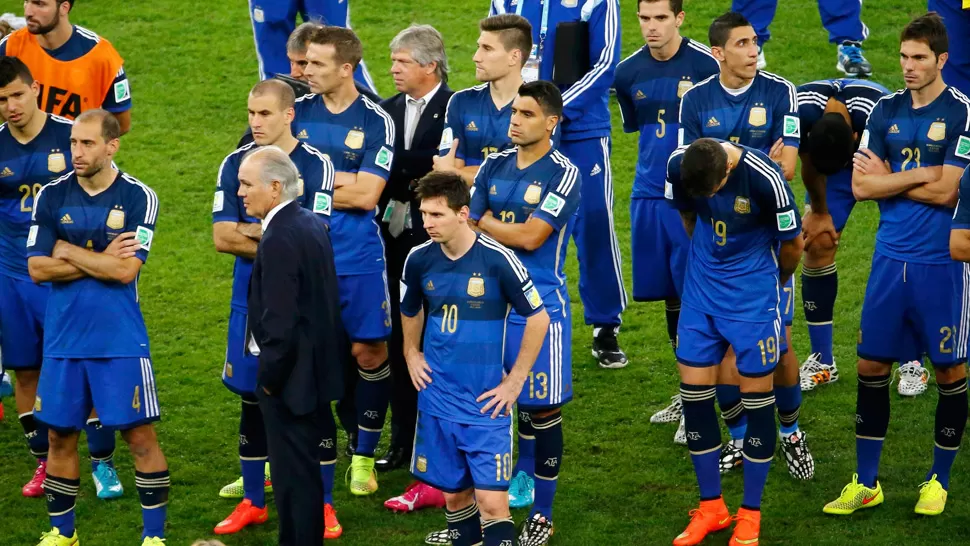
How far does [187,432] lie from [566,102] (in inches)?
120

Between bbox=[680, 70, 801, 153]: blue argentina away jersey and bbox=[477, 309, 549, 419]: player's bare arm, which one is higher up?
bbox=[680, 70, 801, 153]: blue argentina away jersey

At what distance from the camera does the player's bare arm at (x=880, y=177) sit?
693 cm

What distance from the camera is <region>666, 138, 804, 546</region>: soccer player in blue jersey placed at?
6.66 m

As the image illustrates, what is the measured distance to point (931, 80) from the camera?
6930 millimetres

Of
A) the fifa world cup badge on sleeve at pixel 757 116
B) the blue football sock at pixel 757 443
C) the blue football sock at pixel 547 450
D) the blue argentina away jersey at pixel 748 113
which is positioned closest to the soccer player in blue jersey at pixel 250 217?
the blue football sock at pixel 547 450

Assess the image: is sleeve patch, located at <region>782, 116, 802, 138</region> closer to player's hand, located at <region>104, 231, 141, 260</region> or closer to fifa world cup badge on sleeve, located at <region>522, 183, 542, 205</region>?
fifa world cup badge on sleeve, located at <region>522, 183, 542, 205</region>

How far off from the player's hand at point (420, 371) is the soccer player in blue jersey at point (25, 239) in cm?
199

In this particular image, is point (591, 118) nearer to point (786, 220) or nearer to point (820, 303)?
point (820, 303)

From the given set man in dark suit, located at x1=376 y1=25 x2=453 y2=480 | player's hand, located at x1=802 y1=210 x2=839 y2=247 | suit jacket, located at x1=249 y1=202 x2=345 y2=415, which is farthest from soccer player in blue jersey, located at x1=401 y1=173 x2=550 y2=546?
player's hand, located at x1=802 y1=210 x2=839 y2=247

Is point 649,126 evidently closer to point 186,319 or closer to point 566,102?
point 566,102

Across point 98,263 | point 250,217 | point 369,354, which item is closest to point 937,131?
point 369,354

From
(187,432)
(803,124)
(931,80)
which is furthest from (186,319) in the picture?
(931,80)

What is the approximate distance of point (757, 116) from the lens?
726cm

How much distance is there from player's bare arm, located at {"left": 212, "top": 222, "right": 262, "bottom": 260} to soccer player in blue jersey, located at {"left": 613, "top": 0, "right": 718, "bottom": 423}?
245cm
